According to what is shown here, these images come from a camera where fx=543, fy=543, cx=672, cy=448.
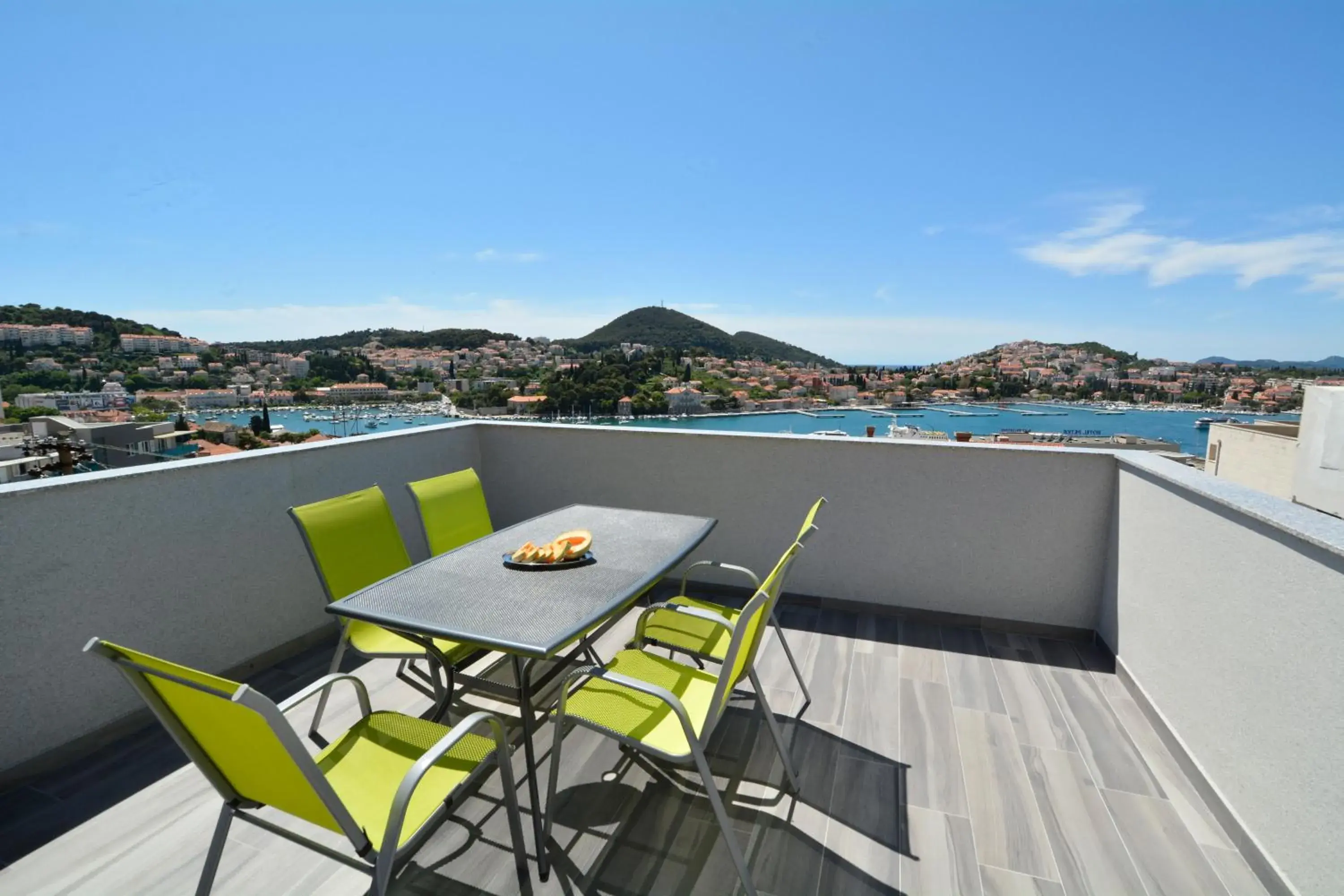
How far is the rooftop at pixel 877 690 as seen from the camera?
62.8 inches

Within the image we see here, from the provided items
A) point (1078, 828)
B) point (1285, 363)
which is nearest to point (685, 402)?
point (1078, 828)

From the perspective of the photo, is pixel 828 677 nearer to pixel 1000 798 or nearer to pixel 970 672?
pixel 970 672

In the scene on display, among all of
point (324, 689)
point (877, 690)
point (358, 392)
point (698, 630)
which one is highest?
point (358, 392)

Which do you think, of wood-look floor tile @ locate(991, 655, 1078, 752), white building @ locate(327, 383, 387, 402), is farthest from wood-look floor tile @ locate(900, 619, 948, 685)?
white building @ locate(327, 383, 387, 402)

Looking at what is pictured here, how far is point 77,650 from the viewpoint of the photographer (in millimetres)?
2127

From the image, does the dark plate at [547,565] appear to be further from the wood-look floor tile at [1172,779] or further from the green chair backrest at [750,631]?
the wood-look floor tile at [1172,779]

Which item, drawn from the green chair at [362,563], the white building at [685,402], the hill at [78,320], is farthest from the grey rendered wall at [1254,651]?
the hill at [78,320]

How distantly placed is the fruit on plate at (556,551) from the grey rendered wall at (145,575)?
1573mm

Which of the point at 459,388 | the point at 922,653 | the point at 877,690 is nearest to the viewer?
the point at 877,690

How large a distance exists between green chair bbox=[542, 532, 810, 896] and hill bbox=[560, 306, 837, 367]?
59.6 ft

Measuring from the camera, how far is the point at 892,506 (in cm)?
341

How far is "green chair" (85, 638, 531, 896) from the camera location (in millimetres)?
1012

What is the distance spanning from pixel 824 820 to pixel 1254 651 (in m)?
1.48

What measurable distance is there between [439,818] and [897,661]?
2.43m
